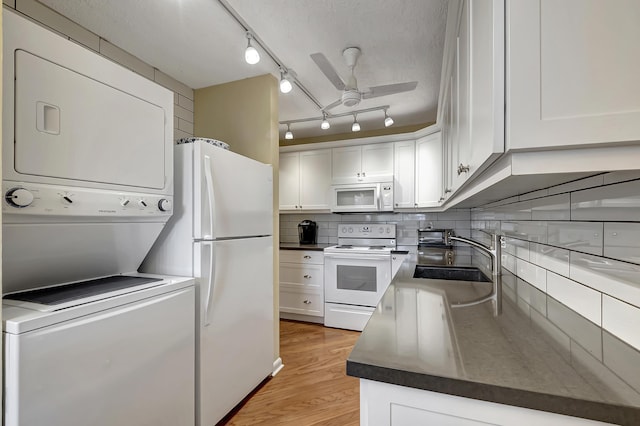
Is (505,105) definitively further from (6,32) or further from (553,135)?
(6,32)

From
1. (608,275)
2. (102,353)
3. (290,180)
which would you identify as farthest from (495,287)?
(290,180)

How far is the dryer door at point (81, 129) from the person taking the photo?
1.00 meters

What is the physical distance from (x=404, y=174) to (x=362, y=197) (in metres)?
0.56

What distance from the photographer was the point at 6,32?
948 mm

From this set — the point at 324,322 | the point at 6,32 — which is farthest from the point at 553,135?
the point at 324,322

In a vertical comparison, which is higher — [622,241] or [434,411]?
[622,241]

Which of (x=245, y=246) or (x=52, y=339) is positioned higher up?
(x=245, y=246)

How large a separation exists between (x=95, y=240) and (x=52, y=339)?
513 mm

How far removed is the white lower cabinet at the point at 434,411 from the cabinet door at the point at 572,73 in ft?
1.74

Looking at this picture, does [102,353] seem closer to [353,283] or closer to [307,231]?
[353,283]

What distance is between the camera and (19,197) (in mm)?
960

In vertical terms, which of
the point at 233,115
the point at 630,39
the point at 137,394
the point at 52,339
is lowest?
the point at 137,394

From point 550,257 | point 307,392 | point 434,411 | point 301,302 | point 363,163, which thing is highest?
point 363,163

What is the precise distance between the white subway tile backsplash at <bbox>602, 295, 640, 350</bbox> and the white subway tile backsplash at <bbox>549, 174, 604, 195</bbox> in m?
0.32
